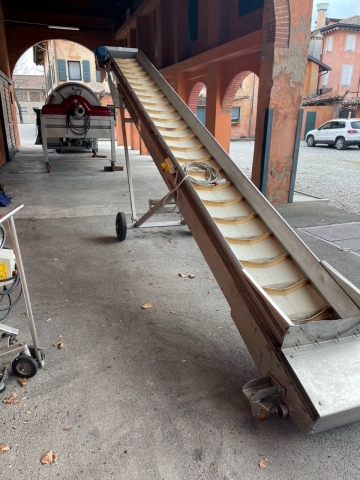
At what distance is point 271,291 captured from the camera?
7.50 feet

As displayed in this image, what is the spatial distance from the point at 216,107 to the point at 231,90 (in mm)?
571

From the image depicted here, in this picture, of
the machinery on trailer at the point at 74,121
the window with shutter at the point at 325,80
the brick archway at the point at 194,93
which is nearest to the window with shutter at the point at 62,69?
the machinery on trailer at the point at 74,121

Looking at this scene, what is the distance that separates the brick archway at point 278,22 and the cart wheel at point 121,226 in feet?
13.1

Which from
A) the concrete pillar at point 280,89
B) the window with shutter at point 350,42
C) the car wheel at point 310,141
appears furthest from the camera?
the window with shutter at point 350,42

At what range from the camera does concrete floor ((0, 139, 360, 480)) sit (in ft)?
5.86

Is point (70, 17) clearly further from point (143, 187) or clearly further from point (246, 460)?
point (246, 460)

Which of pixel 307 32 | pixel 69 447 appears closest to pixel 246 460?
pixel 69 447

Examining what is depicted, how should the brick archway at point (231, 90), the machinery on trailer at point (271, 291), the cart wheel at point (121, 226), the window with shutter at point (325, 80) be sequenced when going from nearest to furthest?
the machinery on trailer at point (271, 291) → the cart wheel at point (121, 226) → the brick archway at point (231, 90) → the window with shutter at point (325, 80)

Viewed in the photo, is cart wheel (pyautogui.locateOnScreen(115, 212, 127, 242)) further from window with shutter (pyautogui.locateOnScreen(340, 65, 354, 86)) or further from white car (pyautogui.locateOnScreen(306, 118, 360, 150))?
window with shutter (pyautogui.locateOnScreen(340, 65, 354, 86))

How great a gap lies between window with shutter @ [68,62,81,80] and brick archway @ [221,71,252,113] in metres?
24.4

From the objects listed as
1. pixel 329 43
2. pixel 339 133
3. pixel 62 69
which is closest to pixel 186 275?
pixel 339 133

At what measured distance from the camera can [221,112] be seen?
9.10 metres

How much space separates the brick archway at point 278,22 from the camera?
5742 millimetres

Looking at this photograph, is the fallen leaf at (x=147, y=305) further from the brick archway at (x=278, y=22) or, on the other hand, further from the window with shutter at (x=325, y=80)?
the window with shutter at (x=325, y=80)
